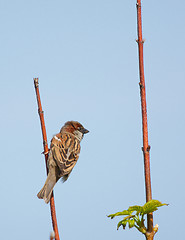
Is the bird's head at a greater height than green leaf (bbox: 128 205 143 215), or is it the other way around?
the bird's head

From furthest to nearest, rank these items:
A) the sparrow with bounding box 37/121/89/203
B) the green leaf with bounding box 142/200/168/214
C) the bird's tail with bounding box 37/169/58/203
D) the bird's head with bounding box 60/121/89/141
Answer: the bird's head with bounding box 60/121/89/141 < the sparrow with bounding box 37/121/89/203 < the bird's tail with bounding box 37/169/58/203 < the green leaf with bounding box 142/200/168/214

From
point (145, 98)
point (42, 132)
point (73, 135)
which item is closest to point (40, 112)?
point (42, 132)

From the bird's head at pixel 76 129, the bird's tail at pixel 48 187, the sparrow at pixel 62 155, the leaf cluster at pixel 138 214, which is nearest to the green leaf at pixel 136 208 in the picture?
the leaf cluster at pixel 138 214

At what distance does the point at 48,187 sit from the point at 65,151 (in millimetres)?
764

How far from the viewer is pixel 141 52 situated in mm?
1600

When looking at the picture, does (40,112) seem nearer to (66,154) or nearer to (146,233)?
(146,233)

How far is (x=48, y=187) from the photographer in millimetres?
3430

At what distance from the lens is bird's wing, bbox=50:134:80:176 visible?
397 cm

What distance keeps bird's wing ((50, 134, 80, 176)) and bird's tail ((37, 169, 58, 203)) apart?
0.12 m

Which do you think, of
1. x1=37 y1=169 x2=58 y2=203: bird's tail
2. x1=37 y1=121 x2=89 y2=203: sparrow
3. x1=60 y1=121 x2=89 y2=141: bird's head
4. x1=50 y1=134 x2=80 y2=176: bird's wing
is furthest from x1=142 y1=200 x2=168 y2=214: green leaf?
x1=60 y1=121 x2=89 y2=141: bird's head

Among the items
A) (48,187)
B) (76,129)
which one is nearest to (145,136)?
(48,187)

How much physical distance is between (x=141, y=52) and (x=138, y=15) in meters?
0.18

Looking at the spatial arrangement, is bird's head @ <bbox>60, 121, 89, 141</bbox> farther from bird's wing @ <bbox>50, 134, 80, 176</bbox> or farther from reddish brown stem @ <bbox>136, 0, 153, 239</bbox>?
reddish brown stem @ <bbox>136, 0, 153, 239</bbox>

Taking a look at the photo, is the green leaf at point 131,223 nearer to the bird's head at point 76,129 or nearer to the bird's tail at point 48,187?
the bird's tail at point 48,187
